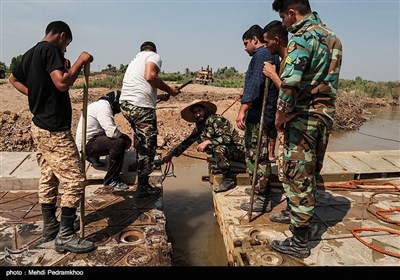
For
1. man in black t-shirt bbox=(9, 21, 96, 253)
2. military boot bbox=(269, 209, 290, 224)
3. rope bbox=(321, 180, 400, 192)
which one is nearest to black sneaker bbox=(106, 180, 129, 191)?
man in black t-shirt bbox=(9, 21, 96, 253)

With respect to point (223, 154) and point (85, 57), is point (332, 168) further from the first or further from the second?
point (85, 57)

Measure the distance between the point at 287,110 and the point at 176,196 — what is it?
12.1 feet

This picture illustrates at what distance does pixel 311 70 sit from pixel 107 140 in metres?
2.93

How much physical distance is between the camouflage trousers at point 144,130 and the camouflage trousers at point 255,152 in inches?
47.5

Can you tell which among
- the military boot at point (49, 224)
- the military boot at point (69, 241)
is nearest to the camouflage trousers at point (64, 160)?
the military boot at point (69, 241)

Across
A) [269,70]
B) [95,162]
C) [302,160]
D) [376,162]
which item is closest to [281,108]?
[302,160]

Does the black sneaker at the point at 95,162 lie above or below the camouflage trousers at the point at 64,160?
below

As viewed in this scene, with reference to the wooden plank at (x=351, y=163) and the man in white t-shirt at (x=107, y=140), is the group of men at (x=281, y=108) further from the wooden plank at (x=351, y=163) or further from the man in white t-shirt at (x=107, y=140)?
the wooden plank at (x=351, y=163)

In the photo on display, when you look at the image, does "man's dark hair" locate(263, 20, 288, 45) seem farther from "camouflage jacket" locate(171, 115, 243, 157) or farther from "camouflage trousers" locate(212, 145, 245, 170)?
"camouflage trousers" locate(212, 145, 245, 170)

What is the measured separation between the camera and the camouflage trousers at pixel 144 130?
4.16 metres

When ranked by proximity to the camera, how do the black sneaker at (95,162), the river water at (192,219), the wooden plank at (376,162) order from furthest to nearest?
the wooden plank at (376,162) → the black sneaker at (95,162) → the river water at (192,219)

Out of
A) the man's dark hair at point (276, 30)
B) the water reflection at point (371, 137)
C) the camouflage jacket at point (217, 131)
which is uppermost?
the man's dark hair at point (276, 30)

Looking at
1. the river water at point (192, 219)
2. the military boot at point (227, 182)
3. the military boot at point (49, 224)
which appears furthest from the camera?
the military boot at point (227, 182)

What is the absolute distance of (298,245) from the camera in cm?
305
